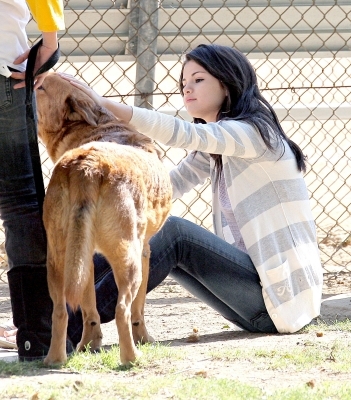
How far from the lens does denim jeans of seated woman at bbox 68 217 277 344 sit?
3857mm

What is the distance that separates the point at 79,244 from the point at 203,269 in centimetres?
117

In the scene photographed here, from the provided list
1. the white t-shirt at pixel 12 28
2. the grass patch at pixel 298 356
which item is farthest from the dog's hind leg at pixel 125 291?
the white t-shirt at pixel 12 28

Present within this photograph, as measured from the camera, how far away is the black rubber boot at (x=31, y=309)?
10.6ft

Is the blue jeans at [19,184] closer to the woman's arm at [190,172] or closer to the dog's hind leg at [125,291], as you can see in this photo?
the dog's hind leg at [125,291]

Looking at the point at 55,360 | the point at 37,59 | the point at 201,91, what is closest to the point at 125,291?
the point at 55,360

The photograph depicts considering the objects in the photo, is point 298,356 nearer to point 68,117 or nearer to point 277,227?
point 277,227

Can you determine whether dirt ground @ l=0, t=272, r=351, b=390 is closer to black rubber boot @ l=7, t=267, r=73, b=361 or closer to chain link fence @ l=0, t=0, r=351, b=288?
black rubber boot @ l=7, t=267, r=73, b=361

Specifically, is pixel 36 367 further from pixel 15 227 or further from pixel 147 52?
pixel 147 52

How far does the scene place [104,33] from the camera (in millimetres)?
5094

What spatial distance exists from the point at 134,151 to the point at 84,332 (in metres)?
0.81

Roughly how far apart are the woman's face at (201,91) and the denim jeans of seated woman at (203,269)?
22.5 inches

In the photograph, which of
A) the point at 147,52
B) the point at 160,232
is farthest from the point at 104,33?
the point at 160,232

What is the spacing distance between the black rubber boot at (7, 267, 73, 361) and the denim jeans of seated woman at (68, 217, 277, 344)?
0.58 metres

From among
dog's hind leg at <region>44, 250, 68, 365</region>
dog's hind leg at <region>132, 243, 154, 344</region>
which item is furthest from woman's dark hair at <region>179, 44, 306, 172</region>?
dog's hind leg at <region>44, 250, 68, 365</region>
